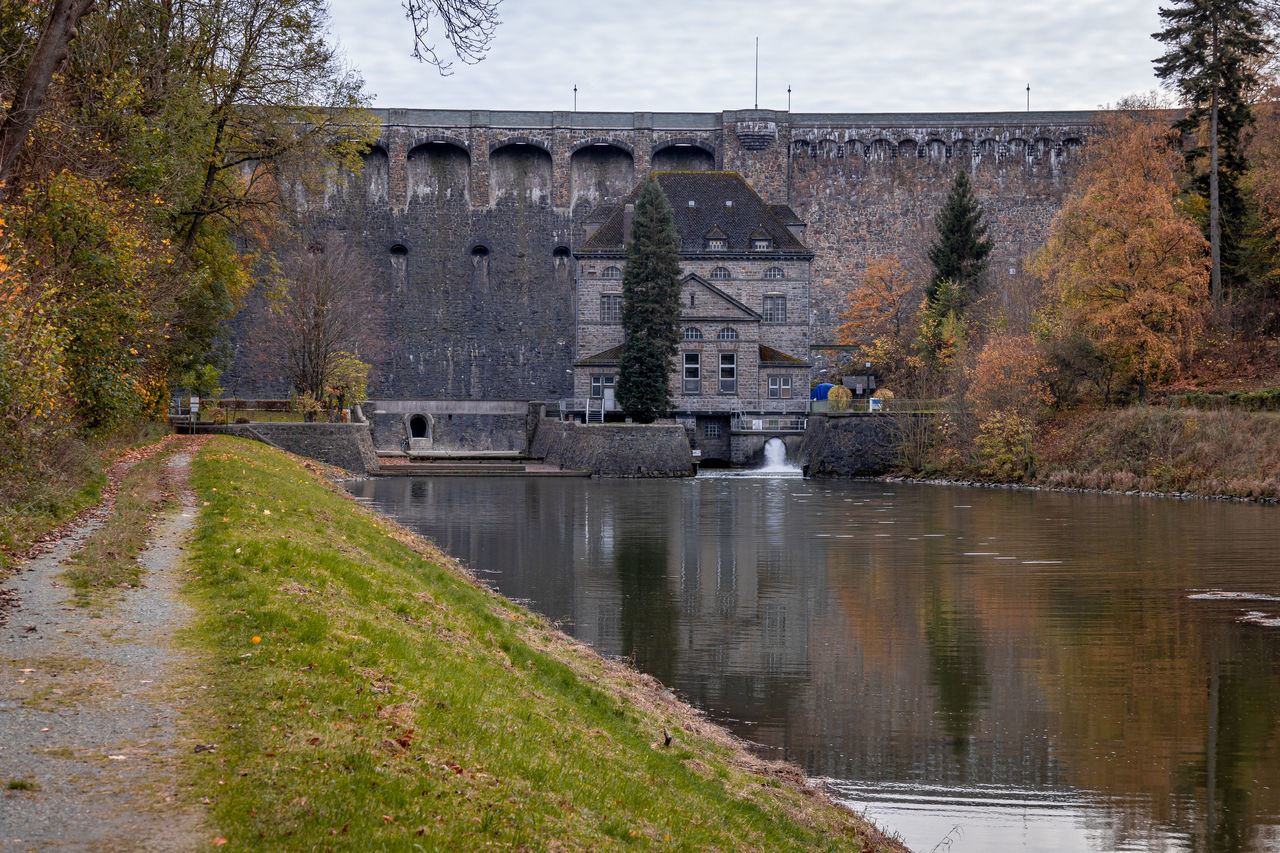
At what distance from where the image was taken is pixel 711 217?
65.4m

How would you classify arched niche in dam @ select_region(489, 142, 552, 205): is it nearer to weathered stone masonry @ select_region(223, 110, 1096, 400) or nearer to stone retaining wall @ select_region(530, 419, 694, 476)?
weathered stone masonry @ select_region(223, 110, 1096, 400)

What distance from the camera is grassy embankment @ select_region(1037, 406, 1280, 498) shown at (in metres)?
39.5

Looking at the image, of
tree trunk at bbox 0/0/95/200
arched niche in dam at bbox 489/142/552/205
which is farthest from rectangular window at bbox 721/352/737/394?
tree trunk at bbox 0/0/95/200

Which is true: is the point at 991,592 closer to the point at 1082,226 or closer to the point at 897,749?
the point at 897,749

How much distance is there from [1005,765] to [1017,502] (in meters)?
29.4

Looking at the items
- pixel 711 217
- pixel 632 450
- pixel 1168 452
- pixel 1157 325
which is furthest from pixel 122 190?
pixel 711 217

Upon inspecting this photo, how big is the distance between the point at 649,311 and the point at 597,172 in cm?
2201

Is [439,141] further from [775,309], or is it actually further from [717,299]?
[775,309]

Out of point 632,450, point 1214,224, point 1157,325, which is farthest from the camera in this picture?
point 632,450

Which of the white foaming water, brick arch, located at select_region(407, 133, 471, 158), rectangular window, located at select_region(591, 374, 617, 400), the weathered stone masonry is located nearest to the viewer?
the white foaming water

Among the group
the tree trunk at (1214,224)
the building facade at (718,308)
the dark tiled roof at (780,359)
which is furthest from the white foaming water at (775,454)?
the tree trunk at (1214,224)

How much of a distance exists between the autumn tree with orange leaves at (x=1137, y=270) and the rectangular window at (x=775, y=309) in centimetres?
1771

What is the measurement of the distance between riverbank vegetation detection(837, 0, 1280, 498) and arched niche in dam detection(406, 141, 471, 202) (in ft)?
111

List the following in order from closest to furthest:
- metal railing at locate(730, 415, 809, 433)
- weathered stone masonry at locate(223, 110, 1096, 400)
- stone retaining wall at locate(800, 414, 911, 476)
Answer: stone retaining wall at locate(800, 414, 911, 476)
metal railing at locate(730, 415, 809, 433)
weathered stone masonry at locate(223, 110, 1096, 400)
